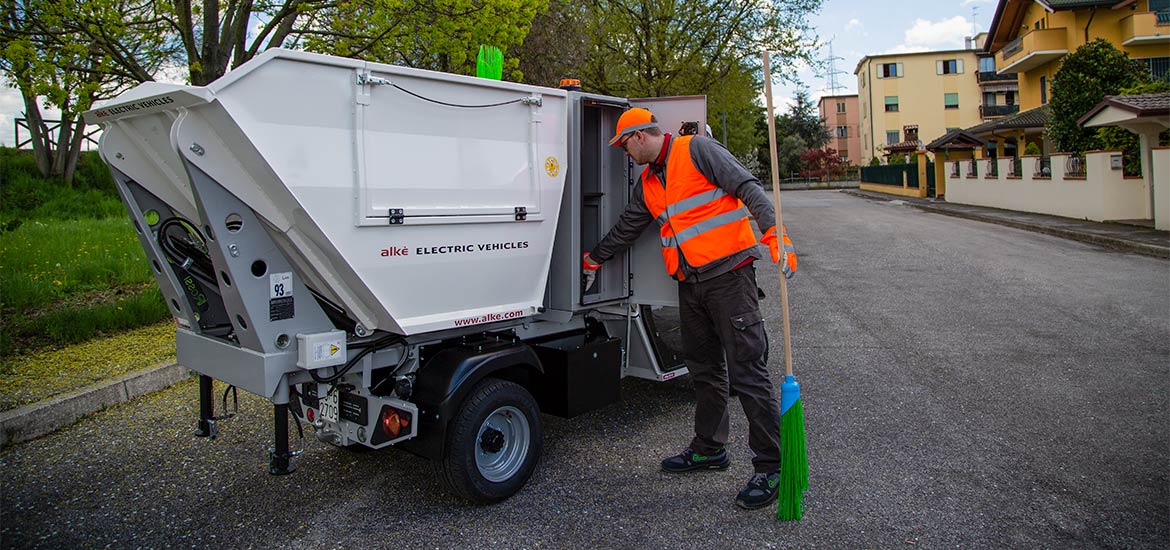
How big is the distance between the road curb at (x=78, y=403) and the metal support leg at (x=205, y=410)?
1806 millimetres

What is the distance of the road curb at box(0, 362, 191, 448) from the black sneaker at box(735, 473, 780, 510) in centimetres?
405

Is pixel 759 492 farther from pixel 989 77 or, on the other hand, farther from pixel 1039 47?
pixel 989 77

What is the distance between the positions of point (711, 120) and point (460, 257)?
20.9m

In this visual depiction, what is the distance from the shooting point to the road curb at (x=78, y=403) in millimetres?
5105

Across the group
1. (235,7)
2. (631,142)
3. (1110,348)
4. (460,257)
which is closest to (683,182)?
(631,142)

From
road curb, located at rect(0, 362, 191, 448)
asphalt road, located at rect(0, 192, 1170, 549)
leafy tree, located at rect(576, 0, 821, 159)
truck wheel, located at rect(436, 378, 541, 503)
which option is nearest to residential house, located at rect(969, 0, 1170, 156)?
leafy tree, located at rect(576, 0, 821, 159)

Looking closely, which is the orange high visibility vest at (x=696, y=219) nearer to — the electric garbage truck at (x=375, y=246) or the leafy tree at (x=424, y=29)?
the electric garbage truck at (x=375, y=246)

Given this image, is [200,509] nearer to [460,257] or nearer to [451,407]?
[451,407]

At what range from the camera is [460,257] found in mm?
4047

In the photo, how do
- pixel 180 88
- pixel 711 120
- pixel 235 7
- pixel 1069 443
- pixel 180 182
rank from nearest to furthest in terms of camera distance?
1. pixel 180 88
2. pixel 180 182
3. pixel 1069 443
4. pixel 235 7
5. pixel 711 120

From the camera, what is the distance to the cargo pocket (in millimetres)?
4145

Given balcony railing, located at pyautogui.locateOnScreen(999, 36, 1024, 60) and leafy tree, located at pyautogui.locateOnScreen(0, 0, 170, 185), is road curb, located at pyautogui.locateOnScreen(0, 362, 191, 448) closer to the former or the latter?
leafy tree, located at pyautogui.locateOnScreen(0, 0, 170, 185)

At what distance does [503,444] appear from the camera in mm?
4250

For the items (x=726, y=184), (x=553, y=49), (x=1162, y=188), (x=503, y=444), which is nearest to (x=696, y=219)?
(x=726, y=184)
